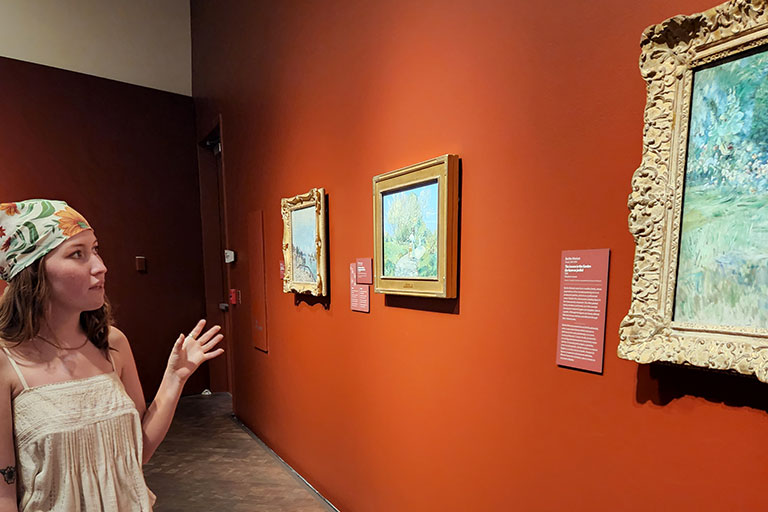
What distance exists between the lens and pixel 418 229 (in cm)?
164

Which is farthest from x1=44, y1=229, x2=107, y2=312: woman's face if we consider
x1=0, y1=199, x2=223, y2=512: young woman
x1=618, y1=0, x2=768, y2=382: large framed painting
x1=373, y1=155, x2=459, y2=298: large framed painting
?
x1=618, y1=0, x2=768, y2=382: large framed painting

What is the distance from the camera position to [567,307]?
1166 mm

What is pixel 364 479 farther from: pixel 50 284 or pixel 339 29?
pixel 339 29

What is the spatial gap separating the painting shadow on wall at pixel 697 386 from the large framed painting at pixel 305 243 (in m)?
1.69

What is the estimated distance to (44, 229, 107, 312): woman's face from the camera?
1128 mm

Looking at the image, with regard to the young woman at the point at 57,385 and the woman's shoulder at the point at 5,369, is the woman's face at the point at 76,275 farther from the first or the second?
the woman's shoulder at the point at 5,369

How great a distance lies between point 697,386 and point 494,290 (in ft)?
1.98

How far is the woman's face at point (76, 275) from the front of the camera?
113 centimetres

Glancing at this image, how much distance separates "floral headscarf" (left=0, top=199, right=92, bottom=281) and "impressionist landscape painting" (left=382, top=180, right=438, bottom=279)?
1.14 meters

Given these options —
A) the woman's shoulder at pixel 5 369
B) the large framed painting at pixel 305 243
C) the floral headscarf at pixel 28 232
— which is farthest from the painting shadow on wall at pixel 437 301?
the woman's shoulder at pixel 5 369

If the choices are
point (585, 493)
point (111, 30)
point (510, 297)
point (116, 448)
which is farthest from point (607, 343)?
point (111, 30)

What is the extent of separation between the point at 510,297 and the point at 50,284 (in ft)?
4.61

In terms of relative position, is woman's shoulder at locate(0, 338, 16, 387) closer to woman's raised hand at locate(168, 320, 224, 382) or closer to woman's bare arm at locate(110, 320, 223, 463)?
woman's bare arm at locate(110, 320, 223, 463)

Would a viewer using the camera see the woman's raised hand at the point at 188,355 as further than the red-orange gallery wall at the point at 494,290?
Yes
